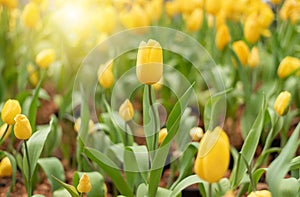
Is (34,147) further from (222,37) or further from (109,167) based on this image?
(222,37)

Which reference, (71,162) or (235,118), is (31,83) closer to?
(71,162)

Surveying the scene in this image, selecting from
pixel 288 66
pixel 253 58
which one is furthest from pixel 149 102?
pixel 253 58

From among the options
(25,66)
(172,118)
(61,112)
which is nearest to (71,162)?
(61,112)

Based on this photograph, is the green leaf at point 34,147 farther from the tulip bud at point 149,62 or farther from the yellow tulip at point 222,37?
the yellow tulip at point 222,37

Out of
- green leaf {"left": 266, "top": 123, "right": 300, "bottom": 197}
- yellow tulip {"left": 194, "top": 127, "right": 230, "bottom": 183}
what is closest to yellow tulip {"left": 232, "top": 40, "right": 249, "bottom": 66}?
green leaf {"left": 266, "top": 123, "right": 300, "bottom": 197}

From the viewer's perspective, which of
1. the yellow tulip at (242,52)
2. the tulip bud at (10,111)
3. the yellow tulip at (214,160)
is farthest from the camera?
the yellow tulip at (242,52)

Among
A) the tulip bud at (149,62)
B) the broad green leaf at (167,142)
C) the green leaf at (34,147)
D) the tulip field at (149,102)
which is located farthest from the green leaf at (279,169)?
the green leaf at (34,147)

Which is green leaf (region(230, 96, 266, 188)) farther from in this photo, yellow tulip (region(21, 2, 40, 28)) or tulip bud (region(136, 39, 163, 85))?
yellow tulip (region(21, 2, 40, 28))
